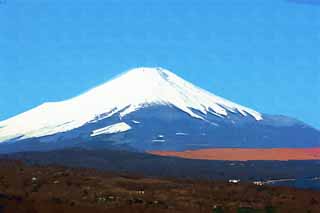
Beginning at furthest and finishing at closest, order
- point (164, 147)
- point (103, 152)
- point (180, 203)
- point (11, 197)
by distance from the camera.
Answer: point (164, 147), point (103, 152), point (180, 203), point (11, 197)

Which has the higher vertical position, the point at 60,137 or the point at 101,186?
the point at 60,137

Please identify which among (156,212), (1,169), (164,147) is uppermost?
(164,147)

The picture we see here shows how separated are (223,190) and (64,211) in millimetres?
11654

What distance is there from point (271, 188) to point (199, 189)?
3696 mm

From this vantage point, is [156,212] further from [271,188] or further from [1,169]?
[1,169]

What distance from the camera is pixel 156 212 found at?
31.3m

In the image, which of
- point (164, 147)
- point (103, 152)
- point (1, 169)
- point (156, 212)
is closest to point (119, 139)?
point (164, 147)

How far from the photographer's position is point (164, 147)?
194000mm

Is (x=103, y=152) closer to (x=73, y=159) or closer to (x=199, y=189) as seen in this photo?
(x=73, y=159)

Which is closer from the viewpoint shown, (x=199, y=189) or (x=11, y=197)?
(x=11, y=197)

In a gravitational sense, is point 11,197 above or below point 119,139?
below

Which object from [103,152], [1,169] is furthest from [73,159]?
[1,169]

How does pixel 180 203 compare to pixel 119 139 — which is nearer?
pixel 180 203

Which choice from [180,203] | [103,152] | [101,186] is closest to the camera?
[180,203]
